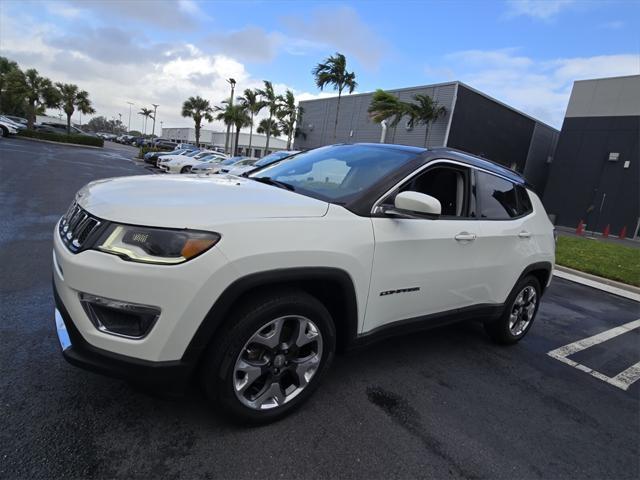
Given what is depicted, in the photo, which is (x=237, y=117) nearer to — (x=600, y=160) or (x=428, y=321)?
(x=600, y=160)

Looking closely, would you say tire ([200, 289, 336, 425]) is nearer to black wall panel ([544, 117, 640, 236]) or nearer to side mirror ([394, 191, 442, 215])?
side mirror ([394, 191, 442, 215])

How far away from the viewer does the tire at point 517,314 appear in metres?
3.91

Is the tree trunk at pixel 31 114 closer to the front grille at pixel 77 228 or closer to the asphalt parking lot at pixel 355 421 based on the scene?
the asphalt parking lot at pixel 355 421

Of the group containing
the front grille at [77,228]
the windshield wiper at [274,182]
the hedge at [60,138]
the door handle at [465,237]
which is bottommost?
the hedge at [60,138]

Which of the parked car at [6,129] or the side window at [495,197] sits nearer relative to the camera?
the side window at [495,197]

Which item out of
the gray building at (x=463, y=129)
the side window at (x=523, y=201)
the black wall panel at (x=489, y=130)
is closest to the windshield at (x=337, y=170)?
the side window at (x=523, y=201)

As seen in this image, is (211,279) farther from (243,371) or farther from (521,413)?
(521,413)

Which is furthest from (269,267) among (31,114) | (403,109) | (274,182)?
(31,114)

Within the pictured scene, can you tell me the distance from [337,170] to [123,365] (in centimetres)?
201

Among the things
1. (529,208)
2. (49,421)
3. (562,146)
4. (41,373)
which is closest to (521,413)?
(529,208)

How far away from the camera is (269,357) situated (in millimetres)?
2293

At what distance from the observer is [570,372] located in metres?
3.75

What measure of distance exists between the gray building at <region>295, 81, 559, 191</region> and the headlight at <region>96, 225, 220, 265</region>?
25500 millimetres

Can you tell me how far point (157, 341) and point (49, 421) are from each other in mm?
872
